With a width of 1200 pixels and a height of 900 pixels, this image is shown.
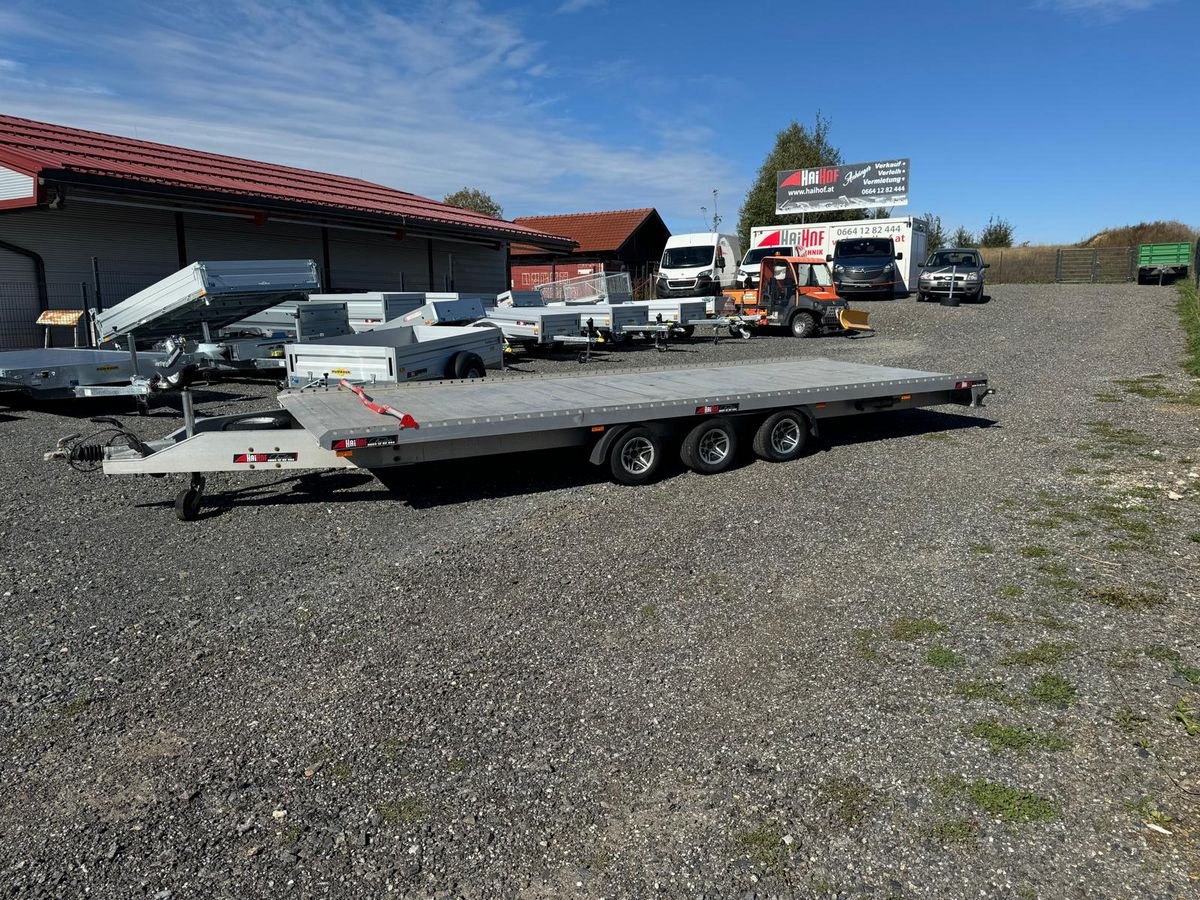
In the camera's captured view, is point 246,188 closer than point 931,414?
No

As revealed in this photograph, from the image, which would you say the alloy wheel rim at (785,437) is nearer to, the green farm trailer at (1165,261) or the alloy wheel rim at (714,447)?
the alloy wheel rim at (714,447)

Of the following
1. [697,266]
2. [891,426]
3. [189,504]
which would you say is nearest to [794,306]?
[697,266]

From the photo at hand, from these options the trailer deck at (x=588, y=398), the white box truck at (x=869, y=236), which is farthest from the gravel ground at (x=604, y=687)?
the white box truck at (x=869, y=236)

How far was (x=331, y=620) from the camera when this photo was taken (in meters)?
4.92

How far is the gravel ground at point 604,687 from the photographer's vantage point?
298 centimetres

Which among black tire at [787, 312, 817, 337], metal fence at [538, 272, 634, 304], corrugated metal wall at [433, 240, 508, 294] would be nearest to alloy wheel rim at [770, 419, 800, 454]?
black tire at [787, 312, 817, 337]

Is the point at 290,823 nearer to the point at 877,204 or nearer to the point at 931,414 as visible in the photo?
the point at 931,414

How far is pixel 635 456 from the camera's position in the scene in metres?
7.63

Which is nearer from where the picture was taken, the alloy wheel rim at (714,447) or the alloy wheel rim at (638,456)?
the alloy wheel rim at (638,456)

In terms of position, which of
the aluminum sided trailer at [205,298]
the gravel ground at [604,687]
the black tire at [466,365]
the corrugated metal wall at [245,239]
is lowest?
the gravel ground at [604,687]

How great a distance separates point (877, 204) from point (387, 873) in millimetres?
42154

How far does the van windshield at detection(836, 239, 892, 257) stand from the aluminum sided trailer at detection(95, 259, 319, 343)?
68.4 feet

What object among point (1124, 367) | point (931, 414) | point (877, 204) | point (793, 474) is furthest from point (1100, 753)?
point (877, 204)

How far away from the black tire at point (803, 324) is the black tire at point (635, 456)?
15.2 meters
